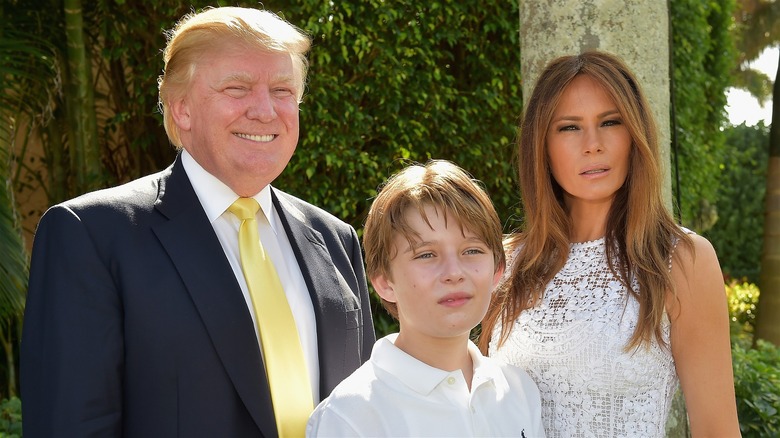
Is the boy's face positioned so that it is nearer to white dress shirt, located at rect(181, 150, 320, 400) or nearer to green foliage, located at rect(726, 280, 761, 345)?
white dress shirt, located at rect(181, 150, 320, 400)

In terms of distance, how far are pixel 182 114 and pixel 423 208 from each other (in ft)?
2.54

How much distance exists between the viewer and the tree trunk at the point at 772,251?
951 centimetres

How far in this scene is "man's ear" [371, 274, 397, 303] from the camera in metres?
2.40

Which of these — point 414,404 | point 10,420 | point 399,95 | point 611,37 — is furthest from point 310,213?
point 399,95

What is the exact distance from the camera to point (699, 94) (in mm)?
8211

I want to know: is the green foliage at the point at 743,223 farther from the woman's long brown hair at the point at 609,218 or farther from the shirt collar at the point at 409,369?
the shirt collar at the point at 409,369

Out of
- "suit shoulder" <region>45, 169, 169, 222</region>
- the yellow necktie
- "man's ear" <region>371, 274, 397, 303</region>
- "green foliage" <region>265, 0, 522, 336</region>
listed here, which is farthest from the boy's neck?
"green foliage" <region>265, 0, 522, 336</region>

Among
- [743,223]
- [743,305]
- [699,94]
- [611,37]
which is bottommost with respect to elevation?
[743,305]

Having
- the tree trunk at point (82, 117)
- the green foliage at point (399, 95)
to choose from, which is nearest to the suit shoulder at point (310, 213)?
the green foliage at point (399, 95)

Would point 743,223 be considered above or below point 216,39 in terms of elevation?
below

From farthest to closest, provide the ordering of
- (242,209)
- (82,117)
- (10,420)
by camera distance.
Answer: (82,117)
(10,420)
(242,209)

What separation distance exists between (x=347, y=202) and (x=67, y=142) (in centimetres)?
202

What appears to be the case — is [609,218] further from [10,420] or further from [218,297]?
[10,420]

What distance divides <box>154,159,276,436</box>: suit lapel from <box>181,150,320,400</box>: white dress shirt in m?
0.06
